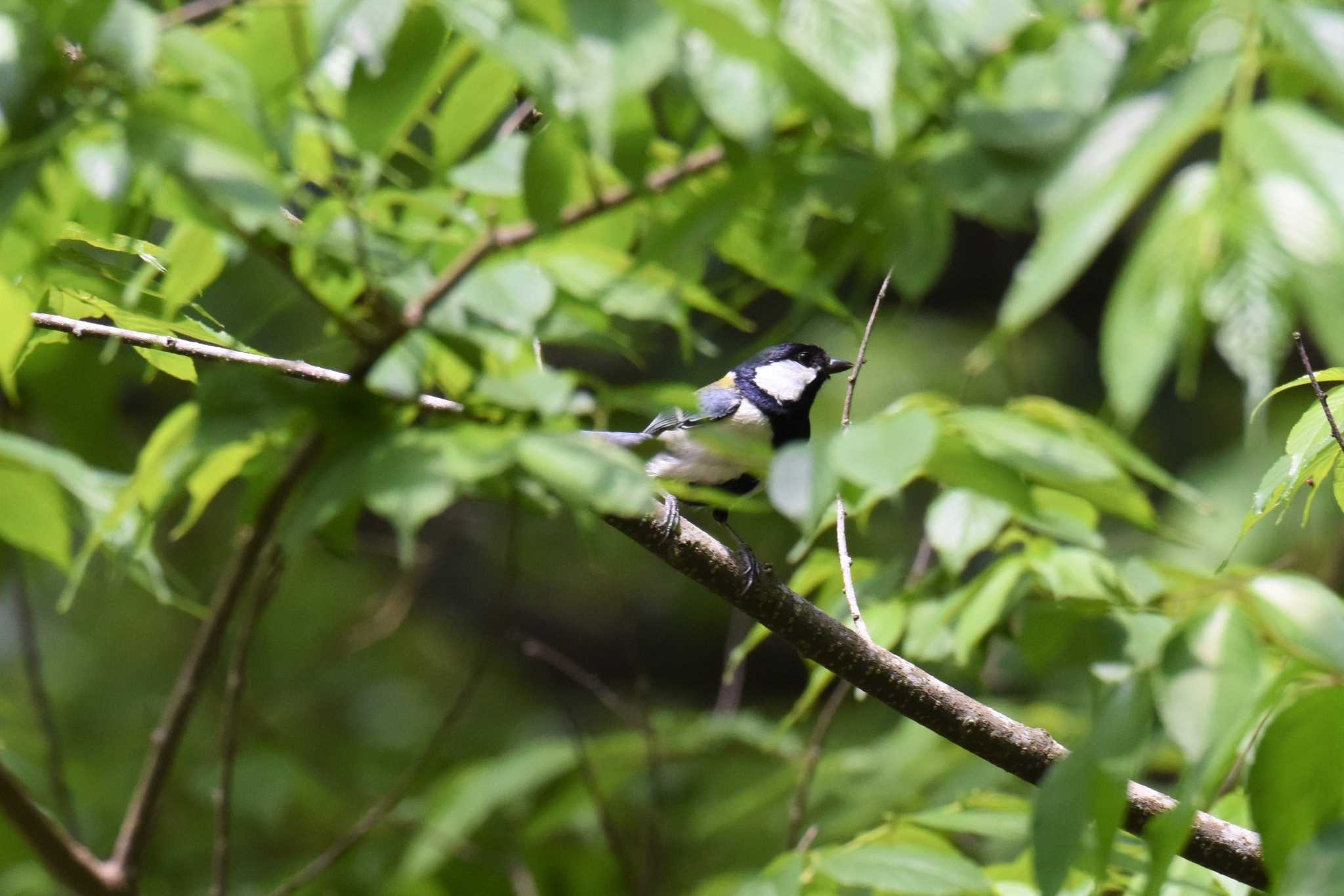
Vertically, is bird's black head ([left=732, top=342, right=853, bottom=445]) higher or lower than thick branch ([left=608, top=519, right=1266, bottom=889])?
higher

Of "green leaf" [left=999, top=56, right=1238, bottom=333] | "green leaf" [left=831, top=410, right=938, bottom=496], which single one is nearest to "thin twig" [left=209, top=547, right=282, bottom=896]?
"green leaf" [left=831, top=410, right=938, bottom=496]

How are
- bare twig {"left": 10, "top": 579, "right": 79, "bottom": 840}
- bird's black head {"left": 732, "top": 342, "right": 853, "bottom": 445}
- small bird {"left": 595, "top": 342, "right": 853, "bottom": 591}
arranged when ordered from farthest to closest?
bird's black head {"left": 732, "top": 342, "right": 853, "bottom": 445}
small bird {"left": 595, "top": 342, "right": 853, "bottom": 591}
bare twig {"left": 10, "top": 579, "right": 79, "bottom": 840}

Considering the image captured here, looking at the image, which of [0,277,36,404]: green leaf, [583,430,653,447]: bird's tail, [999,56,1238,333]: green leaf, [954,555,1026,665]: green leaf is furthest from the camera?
[954,555,1026,665]: green leaf

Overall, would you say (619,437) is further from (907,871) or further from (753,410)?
(753,410)

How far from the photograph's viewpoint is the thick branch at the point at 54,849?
171 cm

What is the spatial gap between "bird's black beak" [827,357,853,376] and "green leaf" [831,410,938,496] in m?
2.23

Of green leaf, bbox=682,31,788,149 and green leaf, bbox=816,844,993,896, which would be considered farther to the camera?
green leaf, bbox=816,844,993,896

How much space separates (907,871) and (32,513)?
1107mm

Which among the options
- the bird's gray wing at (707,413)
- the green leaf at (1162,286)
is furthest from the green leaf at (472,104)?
the bird's gray wing at (707,413)

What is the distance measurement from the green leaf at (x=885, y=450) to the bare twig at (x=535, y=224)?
0.27 m

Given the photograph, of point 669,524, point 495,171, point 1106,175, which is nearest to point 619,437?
point 669,524

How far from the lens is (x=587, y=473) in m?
0.90

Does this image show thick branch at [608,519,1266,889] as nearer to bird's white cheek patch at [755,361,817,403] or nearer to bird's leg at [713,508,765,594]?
bird's leg at [713,508,765,594]

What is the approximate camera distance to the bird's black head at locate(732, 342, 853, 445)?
10.5 feet
